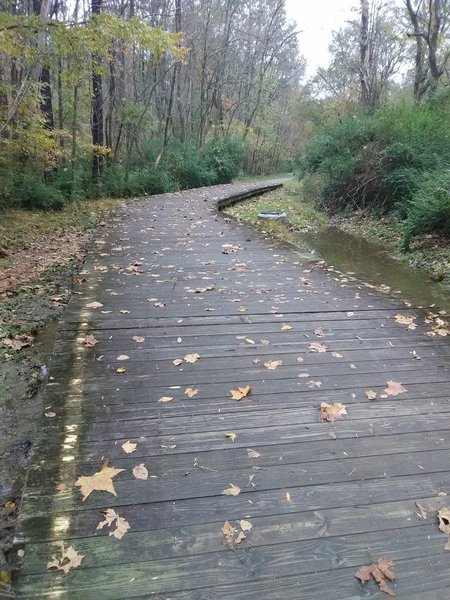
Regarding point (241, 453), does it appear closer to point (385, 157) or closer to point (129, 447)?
point (129, 447)

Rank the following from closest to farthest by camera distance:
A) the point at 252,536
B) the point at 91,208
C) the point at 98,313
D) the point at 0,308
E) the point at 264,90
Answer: the point at 252,536 < the point at 98,313 < the point at 0,308 < the point at 91,208 < the point at 264,90

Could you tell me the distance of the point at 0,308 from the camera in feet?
18.4

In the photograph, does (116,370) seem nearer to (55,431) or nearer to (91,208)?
(55,431)

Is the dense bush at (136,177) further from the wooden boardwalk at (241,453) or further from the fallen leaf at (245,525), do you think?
the fallen leaf at (245,525)

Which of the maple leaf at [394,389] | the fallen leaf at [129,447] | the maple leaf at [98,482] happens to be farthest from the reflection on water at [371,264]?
the maple leaf at [98,482]

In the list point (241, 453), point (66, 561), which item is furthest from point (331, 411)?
point (66, 561)

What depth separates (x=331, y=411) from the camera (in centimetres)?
309

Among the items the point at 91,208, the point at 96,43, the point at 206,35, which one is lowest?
the point at 91,208

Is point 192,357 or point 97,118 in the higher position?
point 97,118

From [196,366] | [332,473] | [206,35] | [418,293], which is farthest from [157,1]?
[332,473]

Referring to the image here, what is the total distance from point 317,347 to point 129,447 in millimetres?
2039

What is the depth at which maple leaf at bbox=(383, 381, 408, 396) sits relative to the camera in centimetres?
336

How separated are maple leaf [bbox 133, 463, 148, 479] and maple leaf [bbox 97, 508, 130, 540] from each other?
261mm

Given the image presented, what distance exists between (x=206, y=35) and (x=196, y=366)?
82.9 feet
